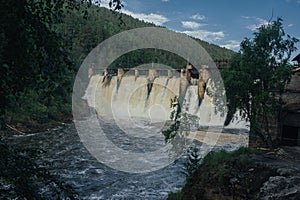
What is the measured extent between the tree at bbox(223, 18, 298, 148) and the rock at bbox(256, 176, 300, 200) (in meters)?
3.59

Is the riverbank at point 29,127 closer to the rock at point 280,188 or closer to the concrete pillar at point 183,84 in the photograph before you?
the concrete pillar at point 183,84

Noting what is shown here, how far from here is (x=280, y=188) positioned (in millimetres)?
6098

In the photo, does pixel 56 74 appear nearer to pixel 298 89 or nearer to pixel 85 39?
pixel 298 89

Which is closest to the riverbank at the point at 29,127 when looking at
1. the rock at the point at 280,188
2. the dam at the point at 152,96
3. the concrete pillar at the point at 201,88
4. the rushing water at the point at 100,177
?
the rushing water at the point at 100,177

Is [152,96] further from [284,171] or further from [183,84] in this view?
[284,171]

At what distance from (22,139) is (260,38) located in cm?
1619

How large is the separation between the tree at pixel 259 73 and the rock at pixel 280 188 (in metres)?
3.59

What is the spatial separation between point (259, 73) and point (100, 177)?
24.9 ft

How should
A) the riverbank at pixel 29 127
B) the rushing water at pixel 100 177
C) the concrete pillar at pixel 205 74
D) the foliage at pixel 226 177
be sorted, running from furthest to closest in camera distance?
the concrete pillar at pixel 205 74 < the riverbank at pixel 29 127 < the rushing water at pixel 100 177 < the foliage at pixel 226 177

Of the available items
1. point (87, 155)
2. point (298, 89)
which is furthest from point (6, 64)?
point (87, 155)

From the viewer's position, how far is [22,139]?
1978cm

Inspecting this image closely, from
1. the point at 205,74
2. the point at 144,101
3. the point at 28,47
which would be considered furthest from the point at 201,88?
the point at 28,47

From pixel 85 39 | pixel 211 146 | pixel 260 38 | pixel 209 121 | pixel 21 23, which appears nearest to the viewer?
pixel 21 23

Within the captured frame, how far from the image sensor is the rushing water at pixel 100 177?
36.0 ft
